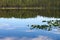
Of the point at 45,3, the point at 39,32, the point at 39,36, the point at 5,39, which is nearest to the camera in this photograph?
the point at 5,39

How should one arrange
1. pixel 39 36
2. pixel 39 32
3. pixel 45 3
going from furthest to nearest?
pixel 45 3, pixel 39 32, pixel 39 36

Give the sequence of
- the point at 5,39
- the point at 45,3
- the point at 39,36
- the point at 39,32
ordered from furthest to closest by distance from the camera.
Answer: the point at 45,3, the point at 39,32, the point at 39,36, the point at 5,39

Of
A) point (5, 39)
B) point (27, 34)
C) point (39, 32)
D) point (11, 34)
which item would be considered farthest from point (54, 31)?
point (5, 39)

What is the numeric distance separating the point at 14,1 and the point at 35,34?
99953 millimetres

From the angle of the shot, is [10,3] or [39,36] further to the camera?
[10,3]

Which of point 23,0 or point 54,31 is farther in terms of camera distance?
point 23,0

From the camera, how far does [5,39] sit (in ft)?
78.4

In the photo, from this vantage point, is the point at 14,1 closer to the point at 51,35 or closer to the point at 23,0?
the point at 23,0

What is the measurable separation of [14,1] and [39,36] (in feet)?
332

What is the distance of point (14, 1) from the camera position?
125250 millimetres

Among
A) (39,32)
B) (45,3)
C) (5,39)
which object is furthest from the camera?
(45,3)

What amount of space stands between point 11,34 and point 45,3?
312 feet

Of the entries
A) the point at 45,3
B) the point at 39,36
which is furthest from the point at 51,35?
the point at 45,3

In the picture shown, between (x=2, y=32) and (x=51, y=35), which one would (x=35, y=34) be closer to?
(x=51, y=35)
